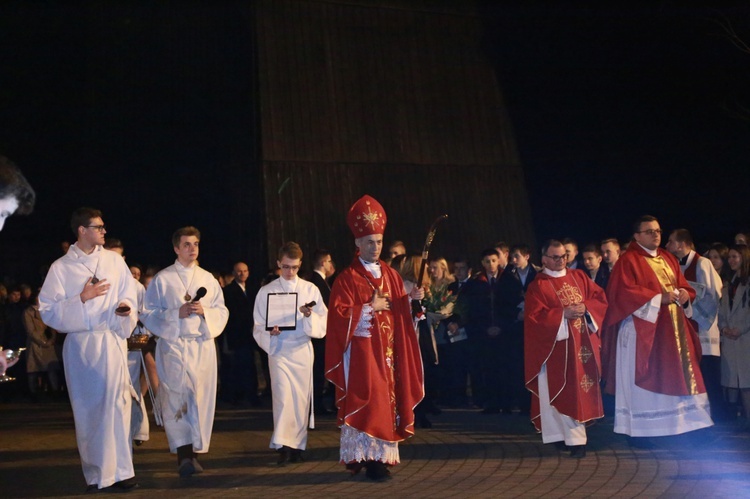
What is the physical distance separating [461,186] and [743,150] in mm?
4760

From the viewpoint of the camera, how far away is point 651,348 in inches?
372

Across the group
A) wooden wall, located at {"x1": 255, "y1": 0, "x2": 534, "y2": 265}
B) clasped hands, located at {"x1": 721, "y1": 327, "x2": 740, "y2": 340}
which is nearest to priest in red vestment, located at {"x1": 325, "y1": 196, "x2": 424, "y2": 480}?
clasped hands, located at {"x1": 721, "y1": 327, "x2": 740, "y2": 340}

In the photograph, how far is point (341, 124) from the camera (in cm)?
1794

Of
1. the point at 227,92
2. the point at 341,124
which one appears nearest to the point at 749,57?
the point at 341,124

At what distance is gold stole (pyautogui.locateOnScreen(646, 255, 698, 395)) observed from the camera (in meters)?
9.44

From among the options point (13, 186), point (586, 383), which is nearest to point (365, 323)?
point (586, 383)

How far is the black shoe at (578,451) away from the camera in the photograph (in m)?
8.94

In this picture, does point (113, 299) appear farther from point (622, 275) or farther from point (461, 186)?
point (461, 186)

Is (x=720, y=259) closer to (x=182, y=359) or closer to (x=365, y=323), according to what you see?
(x=365, y=323)

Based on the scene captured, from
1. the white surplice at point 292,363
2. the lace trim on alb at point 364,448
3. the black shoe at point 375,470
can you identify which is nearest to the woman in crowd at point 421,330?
the white surplice at point 292,363

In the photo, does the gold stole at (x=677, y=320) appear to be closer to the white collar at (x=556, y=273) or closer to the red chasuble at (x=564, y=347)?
the red chasuble at (x=564, y=347)

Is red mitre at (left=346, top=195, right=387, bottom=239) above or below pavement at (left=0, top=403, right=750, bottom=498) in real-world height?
above

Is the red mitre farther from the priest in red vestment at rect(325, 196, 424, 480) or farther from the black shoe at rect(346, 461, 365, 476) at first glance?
the black shoe at rect(346, 461, 365, 476)

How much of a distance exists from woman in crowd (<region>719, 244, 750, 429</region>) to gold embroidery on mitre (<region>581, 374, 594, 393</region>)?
88.5 inches
